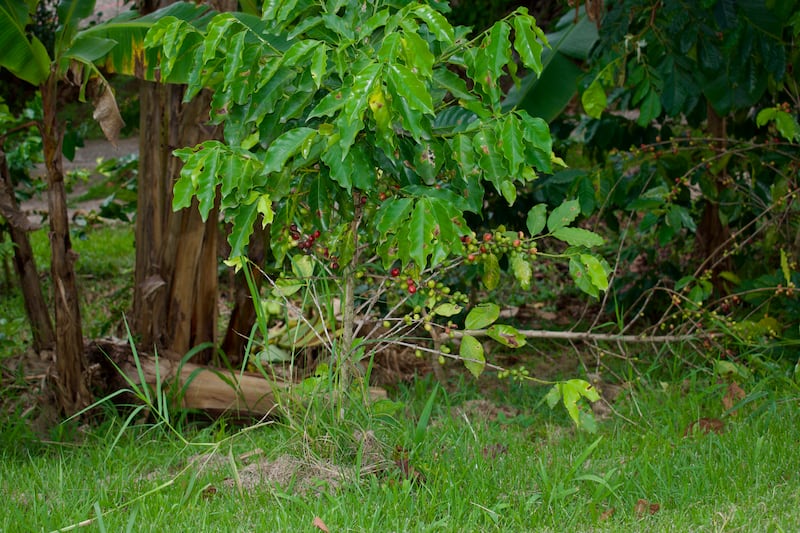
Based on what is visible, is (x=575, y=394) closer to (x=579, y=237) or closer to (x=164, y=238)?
(x=579, y=237)

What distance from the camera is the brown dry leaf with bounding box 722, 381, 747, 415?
13.2 ft

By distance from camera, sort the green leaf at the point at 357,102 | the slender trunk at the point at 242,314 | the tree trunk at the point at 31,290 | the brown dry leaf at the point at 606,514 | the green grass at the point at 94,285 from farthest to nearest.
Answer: the green grass at the point at 94,285, the tree trunk at the point at 31,290, the slender trunk at the point at 242,314, the brown dry leaf at the point at 606,514, the green leaf at the point at 357,102

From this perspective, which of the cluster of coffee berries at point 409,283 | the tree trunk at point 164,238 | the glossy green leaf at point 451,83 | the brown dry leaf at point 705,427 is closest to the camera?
the glossy green leaf at point 451,83

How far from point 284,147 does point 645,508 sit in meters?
1.65

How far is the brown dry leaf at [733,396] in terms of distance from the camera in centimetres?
403

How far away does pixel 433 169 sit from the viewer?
304 cm

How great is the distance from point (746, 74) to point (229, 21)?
275 cm

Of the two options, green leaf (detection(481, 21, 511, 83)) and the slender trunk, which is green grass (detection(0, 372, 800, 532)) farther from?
green leaf (detection(481, 21, 511, 83))

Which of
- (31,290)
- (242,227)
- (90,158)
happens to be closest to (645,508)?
(242,227)

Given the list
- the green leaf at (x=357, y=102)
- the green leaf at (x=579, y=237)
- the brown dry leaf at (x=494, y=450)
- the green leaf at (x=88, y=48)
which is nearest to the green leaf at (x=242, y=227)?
the green leaf at (x=357, y=102)

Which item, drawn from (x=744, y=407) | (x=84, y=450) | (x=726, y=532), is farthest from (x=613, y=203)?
(x=84, y=450)

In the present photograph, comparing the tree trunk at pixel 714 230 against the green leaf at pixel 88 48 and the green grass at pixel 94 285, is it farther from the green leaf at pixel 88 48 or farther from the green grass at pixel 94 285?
the green grass at pixel 94 285

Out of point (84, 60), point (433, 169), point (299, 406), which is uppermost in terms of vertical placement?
point (84, 60)

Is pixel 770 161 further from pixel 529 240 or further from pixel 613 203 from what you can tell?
pixel 529 240
